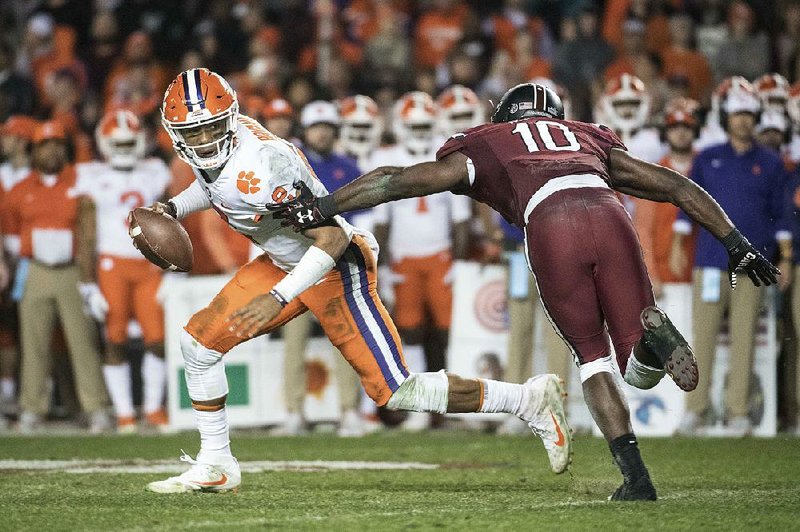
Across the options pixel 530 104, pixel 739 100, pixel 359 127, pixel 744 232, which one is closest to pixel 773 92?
pixel 739 100

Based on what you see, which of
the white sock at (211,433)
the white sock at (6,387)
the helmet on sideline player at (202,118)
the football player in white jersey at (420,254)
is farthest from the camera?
the white sock at (6,387)

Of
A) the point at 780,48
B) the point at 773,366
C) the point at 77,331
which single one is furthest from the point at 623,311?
the point at 780,48

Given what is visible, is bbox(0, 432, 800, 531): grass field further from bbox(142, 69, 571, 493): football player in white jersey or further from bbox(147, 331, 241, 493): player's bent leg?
bbox(142, 69, 571, 493): football player in white jersey

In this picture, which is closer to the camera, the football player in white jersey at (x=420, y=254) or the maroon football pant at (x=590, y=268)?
the maroon football pant at (x=590, y=268)

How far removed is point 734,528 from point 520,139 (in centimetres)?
170

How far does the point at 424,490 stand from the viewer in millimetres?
6121

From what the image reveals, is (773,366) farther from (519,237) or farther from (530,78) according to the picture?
(530,78)

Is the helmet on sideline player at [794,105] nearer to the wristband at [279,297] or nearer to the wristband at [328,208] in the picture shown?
the wristband at [328,208]

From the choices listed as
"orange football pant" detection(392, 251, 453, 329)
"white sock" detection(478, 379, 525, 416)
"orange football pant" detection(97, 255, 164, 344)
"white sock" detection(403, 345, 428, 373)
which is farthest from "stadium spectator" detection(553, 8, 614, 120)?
"white sock" detection(478, 379, 525, 416)

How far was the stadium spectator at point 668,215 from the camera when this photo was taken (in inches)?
362

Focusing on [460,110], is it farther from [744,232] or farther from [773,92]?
[744,232]

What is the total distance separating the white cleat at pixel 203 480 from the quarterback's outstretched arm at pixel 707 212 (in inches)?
81.7

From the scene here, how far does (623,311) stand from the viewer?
17.3ft

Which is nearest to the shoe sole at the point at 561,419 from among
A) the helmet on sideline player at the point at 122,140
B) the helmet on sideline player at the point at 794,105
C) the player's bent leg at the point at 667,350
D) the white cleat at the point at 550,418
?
the white cleat at the point at 550,418
